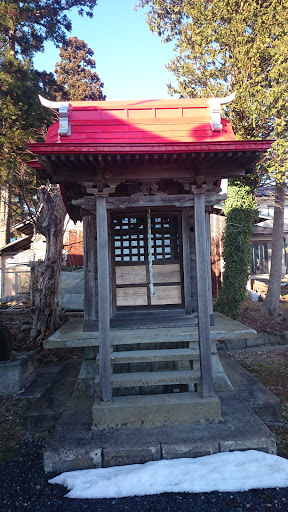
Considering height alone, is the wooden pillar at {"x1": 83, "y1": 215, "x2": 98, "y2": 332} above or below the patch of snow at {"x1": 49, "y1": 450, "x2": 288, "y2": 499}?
above

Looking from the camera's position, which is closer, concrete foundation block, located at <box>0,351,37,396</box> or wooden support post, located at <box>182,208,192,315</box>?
concrete foundation block, located at <box>0,351,37,396</box>

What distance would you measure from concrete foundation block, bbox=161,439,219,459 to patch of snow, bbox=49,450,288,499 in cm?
8

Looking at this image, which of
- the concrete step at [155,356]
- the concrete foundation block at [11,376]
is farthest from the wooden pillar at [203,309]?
the concrete foundation block at [11,376]

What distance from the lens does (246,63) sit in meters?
9.13

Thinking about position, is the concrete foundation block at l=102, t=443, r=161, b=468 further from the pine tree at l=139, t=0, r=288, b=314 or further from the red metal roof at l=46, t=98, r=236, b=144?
the pine tree at l=139, t=0, r=288, b=314

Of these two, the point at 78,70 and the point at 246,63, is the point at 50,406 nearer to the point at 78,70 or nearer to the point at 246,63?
the point at 246,63

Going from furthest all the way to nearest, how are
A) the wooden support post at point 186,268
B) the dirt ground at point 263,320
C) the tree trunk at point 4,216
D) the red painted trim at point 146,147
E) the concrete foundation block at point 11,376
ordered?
1. the tree trunk at point 4,216
2. the dirt ground at point 263,320
3. the wooden support post at point 186,268
4. the concrete foundation block at point 11,376
5. the red painted trim at point 146,147

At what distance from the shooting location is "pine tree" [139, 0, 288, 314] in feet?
29.4

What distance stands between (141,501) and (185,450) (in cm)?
79

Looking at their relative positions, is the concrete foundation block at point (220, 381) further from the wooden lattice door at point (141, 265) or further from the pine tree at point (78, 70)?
the pine tree at point (78, 70)

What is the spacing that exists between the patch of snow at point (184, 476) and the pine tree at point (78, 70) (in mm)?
22647

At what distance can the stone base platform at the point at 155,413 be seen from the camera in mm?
4195

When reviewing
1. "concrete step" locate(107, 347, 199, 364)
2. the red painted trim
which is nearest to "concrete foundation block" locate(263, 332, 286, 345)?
"concrete step" locate(107, 347, 199, 364)

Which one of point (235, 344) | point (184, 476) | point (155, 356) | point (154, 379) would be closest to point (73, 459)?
point (184, 476)
